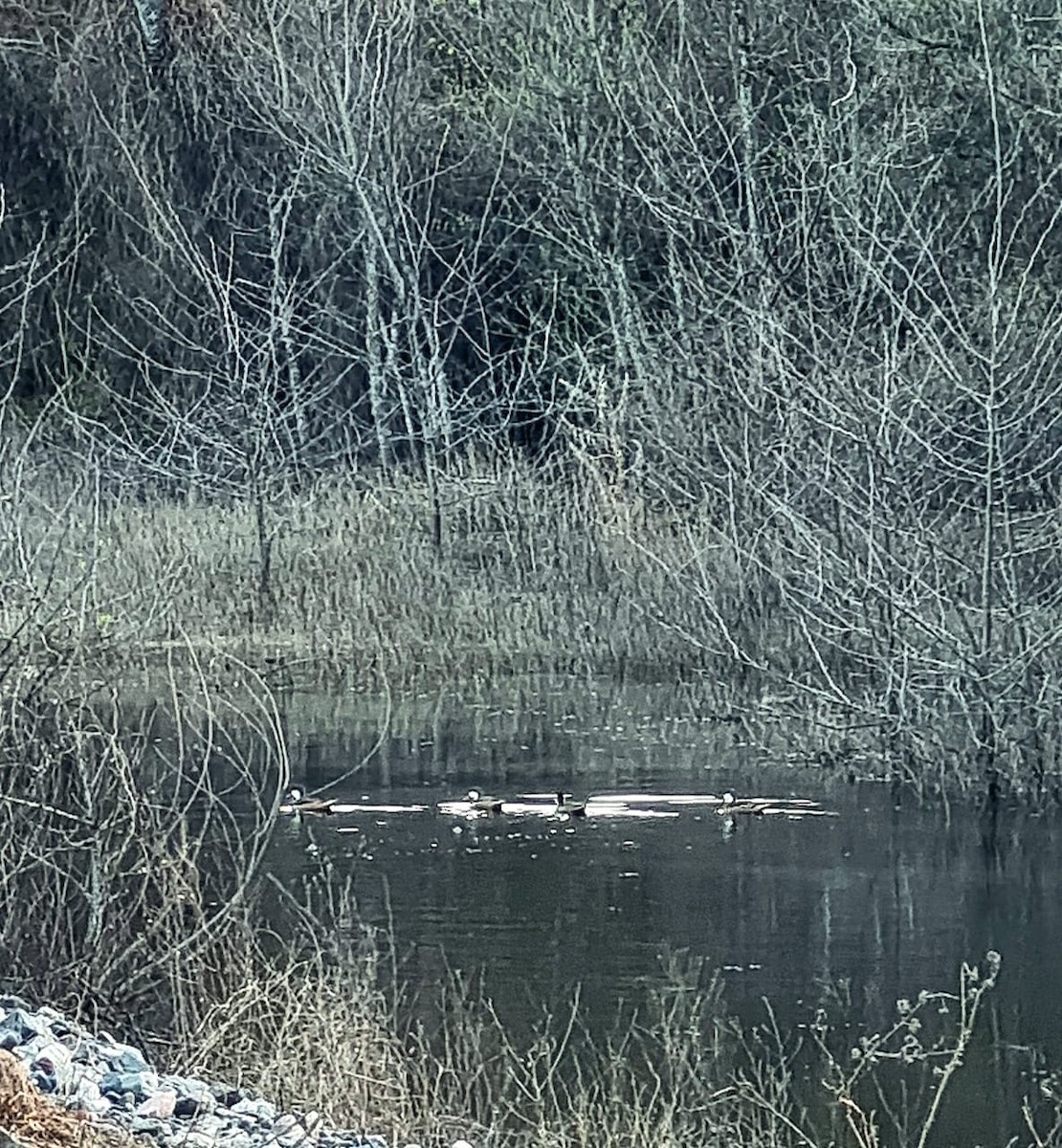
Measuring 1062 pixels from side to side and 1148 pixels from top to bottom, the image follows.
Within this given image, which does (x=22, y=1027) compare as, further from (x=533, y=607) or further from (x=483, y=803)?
(x=533, y=607)

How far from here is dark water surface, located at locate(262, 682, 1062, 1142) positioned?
11516 mm

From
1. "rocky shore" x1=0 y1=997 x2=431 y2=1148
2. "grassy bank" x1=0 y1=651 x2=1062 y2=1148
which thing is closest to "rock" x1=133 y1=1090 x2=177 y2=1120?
"rocky shore" x1=0 y1=997 x2=431 y2=1148

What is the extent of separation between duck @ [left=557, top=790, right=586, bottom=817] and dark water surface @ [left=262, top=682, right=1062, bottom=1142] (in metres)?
0.16

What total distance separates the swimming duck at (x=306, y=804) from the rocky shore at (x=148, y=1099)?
581 centimetres

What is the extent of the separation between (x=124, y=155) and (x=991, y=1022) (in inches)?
778

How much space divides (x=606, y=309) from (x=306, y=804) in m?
12.1

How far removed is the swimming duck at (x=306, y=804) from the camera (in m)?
14.9

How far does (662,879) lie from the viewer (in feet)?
43.6

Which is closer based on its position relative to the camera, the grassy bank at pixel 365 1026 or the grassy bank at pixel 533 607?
the grassy bank at pixel 365 1026

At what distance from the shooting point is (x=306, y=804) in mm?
15000

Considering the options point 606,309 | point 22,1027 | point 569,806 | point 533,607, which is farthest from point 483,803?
point 606,309

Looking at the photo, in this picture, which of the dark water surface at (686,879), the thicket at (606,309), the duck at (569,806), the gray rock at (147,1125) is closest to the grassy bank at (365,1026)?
the dark water surface at (686,879)

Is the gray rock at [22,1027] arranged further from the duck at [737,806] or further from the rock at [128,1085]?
the duck at [737,806]

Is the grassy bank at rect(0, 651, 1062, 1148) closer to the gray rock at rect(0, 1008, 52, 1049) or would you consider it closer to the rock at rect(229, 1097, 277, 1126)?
the rock at rect(229, 1097, 277, 1126)
